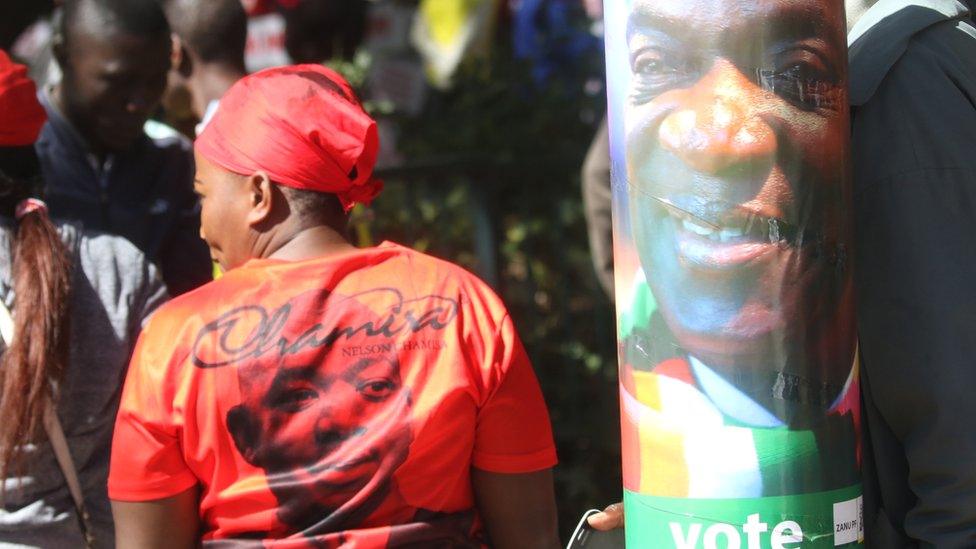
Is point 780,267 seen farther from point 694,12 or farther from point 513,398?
point 513,398

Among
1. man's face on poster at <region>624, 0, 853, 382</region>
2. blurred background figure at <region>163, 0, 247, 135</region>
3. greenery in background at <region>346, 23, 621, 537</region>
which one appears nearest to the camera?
man's face on poster at <region>624, 0, 853, 382</region>

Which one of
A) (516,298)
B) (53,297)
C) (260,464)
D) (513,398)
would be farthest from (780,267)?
(516,298)

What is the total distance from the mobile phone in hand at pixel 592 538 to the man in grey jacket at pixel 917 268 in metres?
0.44

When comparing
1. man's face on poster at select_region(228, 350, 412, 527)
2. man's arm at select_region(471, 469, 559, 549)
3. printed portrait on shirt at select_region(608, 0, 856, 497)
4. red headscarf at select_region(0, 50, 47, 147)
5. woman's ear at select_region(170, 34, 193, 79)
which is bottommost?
man's arm at select_region(471, 469, 559, 549)

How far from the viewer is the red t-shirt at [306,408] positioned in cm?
229

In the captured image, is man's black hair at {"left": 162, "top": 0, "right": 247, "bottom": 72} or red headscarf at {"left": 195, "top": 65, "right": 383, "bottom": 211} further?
man's black hair at {"left": 162, "top": 0, "right": 247, "bottom": 72}

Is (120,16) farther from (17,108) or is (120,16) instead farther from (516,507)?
(516,507)

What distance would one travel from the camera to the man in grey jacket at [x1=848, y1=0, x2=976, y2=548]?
204 centimetres

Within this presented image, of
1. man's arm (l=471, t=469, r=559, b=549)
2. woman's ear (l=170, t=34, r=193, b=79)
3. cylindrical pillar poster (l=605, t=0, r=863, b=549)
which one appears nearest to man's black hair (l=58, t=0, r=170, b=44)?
woman's ear (l=170, t=34, r=193, b=79)

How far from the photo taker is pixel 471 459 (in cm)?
245

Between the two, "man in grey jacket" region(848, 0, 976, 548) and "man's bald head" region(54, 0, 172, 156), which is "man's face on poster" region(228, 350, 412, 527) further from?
"man's bald head" region(54, 0, 172, 156)

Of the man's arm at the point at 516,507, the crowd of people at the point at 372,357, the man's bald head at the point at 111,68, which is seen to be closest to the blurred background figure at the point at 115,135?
the man's bald head at the point at 111,68

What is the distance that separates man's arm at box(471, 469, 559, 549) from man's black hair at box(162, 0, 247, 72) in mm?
2302

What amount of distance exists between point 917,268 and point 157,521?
1387mm
